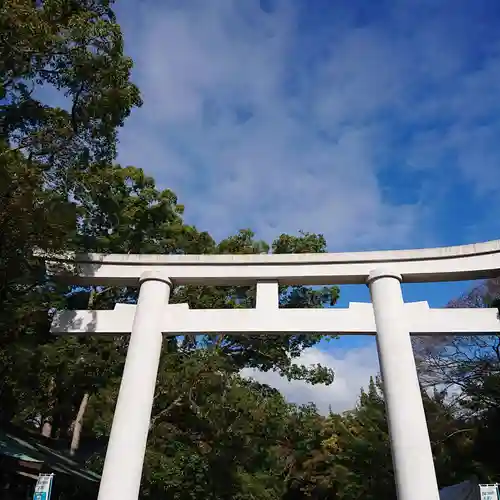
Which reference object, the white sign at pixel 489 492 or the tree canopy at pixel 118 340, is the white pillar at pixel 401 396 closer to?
the white sign at pixel 489 492

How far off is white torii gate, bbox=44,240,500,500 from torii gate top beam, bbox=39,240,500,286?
→ 1cm

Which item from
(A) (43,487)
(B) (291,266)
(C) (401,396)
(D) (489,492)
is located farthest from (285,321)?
(A) (43,487)

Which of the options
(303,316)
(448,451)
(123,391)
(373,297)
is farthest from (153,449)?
(448,451)

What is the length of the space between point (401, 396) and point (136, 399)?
340cm

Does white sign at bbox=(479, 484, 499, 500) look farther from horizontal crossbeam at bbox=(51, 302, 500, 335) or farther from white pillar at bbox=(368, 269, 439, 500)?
horizontal crossbeam at bbox=(51, 302, 500, 335)

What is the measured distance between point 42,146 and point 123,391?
3.58 metres

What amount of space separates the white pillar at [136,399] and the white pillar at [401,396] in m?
3.11

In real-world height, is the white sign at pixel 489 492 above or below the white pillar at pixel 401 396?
below

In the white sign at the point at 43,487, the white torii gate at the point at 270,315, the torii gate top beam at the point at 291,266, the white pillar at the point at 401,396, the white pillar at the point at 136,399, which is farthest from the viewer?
the torii gate top beam at the point at 291,266

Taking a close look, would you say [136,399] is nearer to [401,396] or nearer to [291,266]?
[291,266]

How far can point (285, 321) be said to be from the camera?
6.89 meters

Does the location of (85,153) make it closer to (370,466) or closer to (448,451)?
(448,451)

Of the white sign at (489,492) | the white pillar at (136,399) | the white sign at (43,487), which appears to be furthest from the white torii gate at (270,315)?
the white sign at (489,492)

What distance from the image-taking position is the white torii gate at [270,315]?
604 centimetres
